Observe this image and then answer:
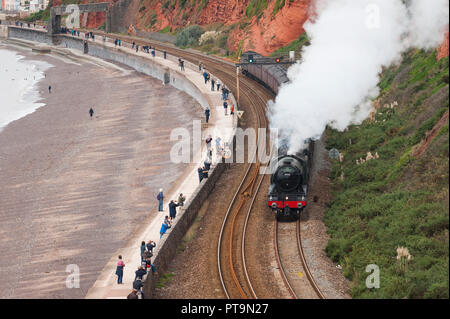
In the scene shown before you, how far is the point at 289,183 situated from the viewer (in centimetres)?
2677

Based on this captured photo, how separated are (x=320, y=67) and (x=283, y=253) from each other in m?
11.1

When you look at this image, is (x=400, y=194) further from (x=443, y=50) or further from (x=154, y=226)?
(x=154, y=226)

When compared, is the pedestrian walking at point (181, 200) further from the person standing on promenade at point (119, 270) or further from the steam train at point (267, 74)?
the steam train at point (267, 74)

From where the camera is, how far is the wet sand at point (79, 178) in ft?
92.1

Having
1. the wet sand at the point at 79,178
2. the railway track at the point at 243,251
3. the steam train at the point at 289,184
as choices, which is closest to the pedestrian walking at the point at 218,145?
the railway track at the point at 243,251

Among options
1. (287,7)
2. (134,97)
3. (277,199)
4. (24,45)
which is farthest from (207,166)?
(24,45)

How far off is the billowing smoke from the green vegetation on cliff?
5.99ft

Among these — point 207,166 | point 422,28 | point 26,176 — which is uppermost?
point 422,28

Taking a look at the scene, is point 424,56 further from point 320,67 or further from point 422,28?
point 320,67

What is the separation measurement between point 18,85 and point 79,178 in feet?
137

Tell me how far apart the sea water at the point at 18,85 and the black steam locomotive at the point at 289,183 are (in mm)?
35077

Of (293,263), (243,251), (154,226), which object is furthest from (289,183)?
(154,226)

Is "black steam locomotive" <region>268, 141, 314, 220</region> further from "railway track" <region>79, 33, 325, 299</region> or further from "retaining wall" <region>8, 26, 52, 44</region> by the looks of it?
"retaining wall" <region>8, 26, 52, 44</region>

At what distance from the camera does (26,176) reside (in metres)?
40.5
